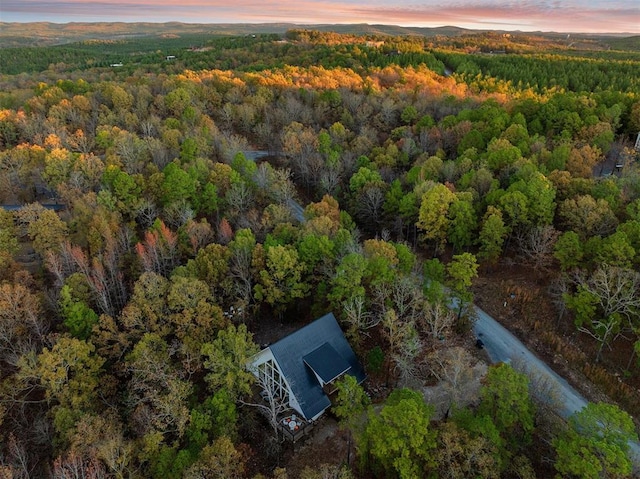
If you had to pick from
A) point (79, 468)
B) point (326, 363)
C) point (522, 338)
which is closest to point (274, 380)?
point (326, 363)

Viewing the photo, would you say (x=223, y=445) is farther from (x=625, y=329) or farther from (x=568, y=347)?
(x=625, y=329)

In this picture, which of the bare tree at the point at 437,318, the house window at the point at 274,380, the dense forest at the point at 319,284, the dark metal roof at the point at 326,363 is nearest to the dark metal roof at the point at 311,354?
the dark metal roof at the point at 326,363

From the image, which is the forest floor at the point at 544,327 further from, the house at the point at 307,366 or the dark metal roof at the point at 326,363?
the dark metal roof at the point at 326,363

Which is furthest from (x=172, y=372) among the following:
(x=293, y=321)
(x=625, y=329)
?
(x=625, y=329)

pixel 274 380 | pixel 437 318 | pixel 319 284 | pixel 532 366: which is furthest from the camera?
pixel 319 284

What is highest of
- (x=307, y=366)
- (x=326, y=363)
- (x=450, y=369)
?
(x=326, y=363)

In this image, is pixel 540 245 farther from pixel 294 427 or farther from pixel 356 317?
pixel 294 427

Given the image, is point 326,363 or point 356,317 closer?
point 326,363
